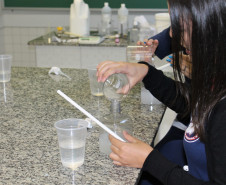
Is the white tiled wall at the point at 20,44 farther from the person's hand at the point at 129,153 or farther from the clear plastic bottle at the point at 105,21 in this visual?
the person's hand at the point at 129,153

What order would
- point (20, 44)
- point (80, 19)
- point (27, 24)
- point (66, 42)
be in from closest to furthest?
point (66, 42), point (80, 19), point (27, 24), point (20, 44)

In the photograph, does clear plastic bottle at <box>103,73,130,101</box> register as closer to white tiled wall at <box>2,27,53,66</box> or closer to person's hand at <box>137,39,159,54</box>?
person's hand at <box>137,39,159,54</box>

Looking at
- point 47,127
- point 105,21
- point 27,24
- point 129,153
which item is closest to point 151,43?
point 47,127

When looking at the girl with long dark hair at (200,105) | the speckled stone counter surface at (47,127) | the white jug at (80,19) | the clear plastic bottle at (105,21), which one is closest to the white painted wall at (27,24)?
the clear plastic bottle at (105,21)

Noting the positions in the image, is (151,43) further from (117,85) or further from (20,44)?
(20,44)

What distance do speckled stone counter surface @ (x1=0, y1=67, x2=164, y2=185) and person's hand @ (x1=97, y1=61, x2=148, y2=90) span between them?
15 centimetres

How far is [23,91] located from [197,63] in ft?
2.94

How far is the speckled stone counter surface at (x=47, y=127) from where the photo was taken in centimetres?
92

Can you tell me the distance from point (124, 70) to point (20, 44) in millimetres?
2938

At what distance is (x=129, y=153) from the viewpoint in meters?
0.97

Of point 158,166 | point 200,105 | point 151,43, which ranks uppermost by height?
point 151,43

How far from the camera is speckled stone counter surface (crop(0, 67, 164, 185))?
3.03 ft

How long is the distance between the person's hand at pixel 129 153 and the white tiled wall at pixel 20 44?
10.0ft

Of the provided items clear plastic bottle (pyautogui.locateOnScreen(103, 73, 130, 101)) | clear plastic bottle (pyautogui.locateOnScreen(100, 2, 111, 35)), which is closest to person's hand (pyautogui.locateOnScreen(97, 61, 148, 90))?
clear plastic bottle (pyautogui.locateOnScreen(103, 73, 130, 101))
